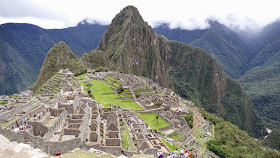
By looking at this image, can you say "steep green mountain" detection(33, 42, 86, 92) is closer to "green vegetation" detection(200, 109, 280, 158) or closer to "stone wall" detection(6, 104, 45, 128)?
"green vegetation" detection(200, 109, 280, 158)

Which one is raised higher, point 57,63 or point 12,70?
point 57,63

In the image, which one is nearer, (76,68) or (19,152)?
(19,152)

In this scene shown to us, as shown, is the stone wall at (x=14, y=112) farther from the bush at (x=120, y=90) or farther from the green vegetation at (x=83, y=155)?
the bush at (x=120, y=90)

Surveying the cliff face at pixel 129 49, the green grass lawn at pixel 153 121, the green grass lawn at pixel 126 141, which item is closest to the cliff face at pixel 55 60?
the cliff face at pixel 129 49

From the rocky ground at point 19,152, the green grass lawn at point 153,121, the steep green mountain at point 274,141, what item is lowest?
the steep green mountain at point 274,141

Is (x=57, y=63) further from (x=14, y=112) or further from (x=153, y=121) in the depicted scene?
(x=14, y=112)

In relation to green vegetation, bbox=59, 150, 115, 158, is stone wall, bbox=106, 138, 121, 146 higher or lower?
lower

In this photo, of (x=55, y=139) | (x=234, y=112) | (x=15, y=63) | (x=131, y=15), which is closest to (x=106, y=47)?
(x=131, y=15)

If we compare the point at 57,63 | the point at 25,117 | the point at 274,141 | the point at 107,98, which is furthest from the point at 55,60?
the point at 274,141

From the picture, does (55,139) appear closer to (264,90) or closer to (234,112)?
(234,112)

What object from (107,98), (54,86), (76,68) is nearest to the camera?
(107,98)

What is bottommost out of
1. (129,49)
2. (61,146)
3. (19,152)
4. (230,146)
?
(230,146)

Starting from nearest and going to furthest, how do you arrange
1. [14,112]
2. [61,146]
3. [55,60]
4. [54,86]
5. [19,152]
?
[19,152] < [61,146] < [14,112] < [54,86] < [55,60]

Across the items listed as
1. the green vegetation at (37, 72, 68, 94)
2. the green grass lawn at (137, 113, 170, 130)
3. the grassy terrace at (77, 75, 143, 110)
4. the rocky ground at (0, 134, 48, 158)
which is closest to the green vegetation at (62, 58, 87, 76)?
the grassy terrace at (77, 75, 143, 110)
